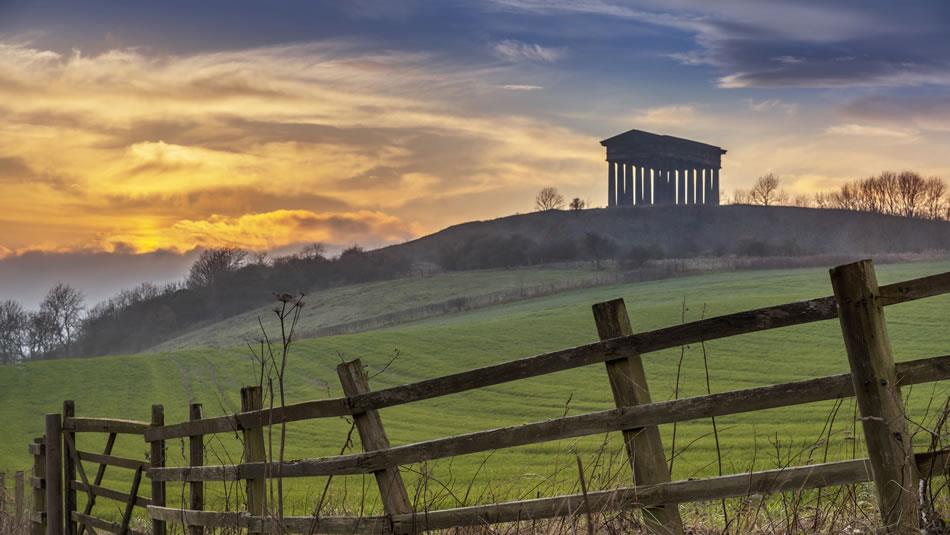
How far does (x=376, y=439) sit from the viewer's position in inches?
250

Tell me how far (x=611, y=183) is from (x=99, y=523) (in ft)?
510

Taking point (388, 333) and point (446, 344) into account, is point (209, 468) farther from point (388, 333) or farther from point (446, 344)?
point (388, 333)

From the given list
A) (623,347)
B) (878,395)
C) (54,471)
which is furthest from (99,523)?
(878,395)

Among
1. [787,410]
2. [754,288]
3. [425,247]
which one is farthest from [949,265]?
[425,247]

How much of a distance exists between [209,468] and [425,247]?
451 feet

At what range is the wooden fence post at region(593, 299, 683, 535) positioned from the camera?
5.41 metres

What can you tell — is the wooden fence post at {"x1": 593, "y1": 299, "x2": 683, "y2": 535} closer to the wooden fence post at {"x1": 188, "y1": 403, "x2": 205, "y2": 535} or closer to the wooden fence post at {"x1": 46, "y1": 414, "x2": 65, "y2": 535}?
the wooden fence post at {"x1": 188, "y1": 403, "x2": 205, "y2": 535}

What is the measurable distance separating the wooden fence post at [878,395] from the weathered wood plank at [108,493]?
7.32 m

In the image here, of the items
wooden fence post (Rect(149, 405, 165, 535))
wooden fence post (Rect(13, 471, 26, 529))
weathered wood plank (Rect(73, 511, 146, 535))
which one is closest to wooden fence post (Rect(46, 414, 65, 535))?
weathered wood plank (Rect(73, 511, 146, 535))

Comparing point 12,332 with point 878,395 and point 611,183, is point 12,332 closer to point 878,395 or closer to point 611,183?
point 611,183

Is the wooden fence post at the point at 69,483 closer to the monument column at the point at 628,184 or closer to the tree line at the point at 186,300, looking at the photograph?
the tree line at the point at 186,300

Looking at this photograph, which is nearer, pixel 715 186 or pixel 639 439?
pixel 639 439

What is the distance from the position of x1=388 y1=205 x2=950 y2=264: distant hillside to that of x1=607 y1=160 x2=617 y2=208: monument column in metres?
13.4

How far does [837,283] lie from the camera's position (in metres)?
4.67
